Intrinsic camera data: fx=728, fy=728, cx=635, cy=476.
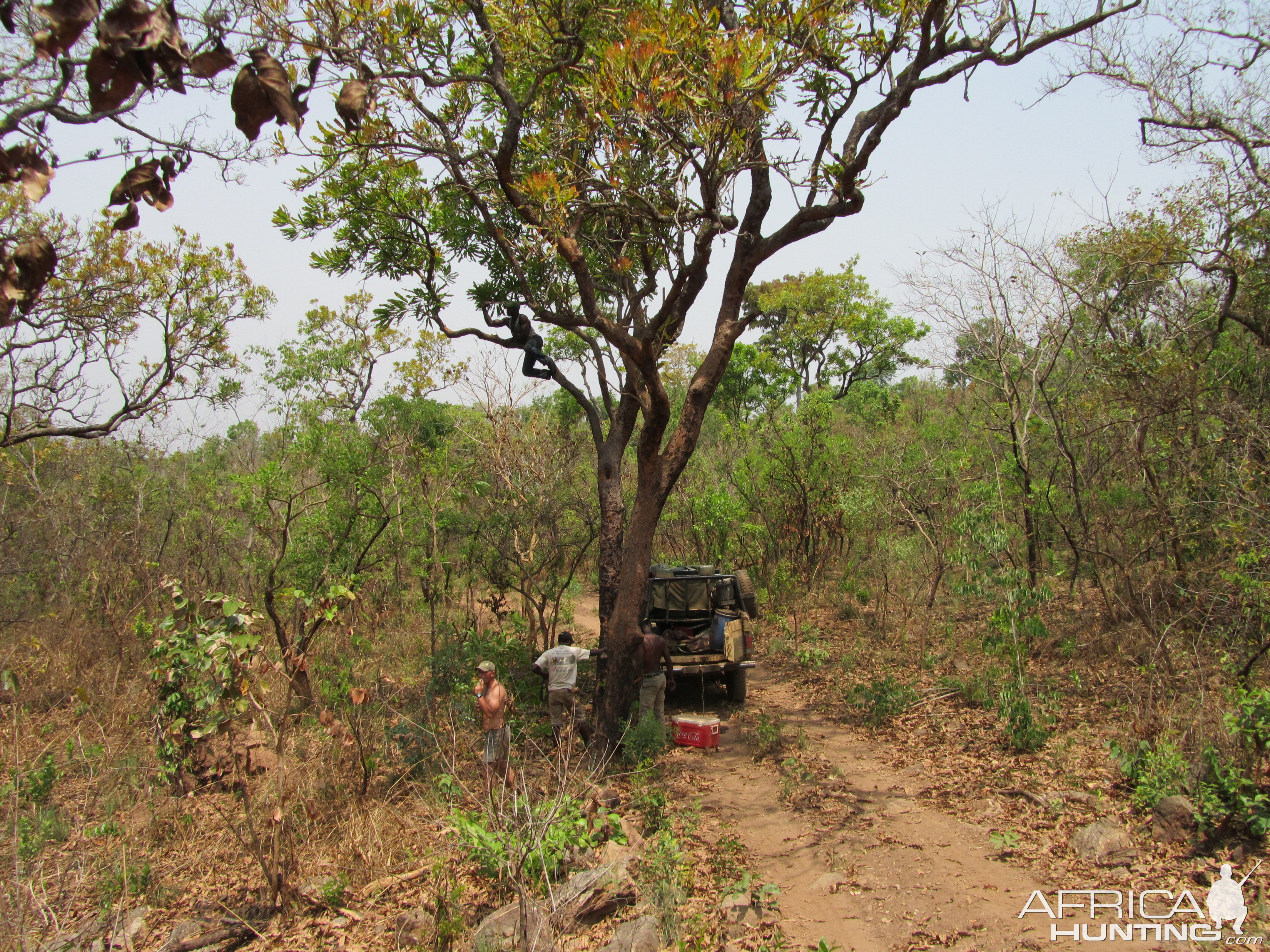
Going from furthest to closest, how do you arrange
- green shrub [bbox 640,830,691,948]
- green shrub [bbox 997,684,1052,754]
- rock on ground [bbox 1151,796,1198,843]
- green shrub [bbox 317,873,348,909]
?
1. green shrub [bbox 997,684,1052,754]
2. green shrub [bbox 317,873,348,909]
3. rock on ground [bbox 1151,796,1198,843]
4. green shrub [bbox 640,830,691,948]

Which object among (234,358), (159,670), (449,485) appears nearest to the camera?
(159,670)

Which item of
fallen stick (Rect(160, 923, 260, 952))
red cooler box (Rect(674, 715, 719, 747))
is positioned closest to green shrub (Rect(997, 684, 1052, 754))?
red cooler box (Rect(674, 715, 719, 747))

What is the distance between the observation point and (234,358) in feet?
39.1

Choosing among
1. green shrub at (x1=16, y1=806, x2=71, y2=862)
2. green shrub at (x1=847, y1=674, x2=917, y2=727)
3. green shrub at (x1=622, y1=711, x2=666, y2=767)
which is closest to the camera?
green shrub at (x1=16, y1=806, x2=71, y2=862)

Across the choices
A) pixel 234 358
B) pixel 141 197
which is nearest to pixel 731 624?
pixel 141 197

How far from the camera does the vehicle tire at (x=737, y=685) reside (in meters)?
8.83

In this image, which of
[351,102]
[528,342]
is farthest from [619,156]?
[351,102]

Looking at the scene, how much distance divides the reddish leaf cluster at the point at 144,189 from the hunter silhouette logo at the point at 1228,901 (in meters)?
5.71

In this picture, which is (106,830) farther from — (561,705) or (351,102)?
(351,102)

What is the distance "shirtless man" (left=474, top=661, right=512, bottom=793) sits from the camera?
6.26 metres

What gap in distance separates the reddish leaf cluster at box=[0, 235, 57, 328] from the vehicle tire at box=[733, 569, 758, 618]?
8.84 meters

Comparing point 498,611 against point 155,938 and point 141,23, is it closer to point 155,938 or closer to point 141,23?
point 155,938

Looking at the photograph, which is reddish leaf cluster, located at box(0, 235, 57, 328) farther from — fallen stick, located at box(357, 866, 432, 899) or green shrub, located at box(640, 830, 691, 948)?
fallen stick, located at box(357, 866, 432, 899)

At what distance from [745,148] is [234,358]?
366 inches
